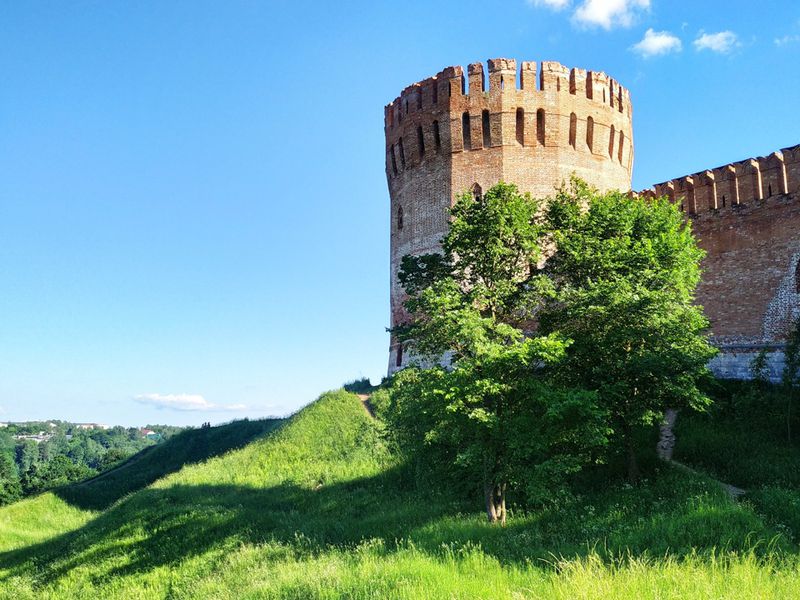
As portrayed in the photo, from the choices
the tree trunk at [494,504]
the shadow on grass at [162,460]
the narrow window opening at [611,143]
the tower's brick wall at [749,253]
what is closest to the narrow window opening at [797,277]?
the tower's brick wall at [749,253]

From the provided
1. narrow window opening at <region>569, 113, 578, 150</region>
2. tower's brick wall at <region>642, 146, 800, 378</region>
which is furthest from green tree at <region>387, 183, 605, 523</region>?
narrow window opening at <region>569, 113, 578, 150</region>

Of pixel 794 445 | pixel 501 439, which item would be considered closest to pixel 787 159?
pixel 794 445

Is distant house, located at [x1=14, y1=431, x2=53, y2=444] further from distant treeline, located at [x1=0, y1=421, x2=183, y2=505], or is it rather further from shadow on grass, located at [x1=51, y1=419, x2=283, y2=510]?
shadow on grass, located at [x1=51, y1=419, x2=283, y2=510]

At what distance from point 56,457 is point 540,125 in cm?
5700

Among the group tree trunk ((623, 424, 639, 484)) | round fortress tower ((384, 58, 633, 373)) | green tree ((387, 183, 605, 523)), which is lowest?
tree trunk ((623, 424, 639, 484))

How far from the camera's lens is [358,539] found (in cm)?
1292

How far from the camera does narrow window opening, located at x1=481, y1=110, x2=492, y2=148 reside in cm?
2427

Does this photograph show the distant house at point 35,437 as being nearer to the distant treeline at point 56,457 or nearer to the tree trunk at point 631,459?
the distant treeline at point 56,457

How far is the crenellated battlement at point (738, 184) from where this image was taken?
18.2 metres

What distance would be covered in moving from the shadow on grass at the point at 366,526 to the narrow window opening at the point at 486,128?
44.8 feet

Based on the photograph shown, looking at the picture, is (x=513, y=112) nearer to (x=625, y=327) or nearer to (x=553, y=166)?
(x=553, y=166)

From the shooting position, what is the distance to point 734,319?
18.7 metres

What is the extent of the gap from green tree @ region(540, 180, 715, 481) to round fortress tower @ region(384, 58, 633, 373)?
10012 millimetres

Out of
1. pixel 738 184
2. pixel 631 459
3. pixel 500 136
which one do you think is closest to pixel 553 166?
pixel 500 136
